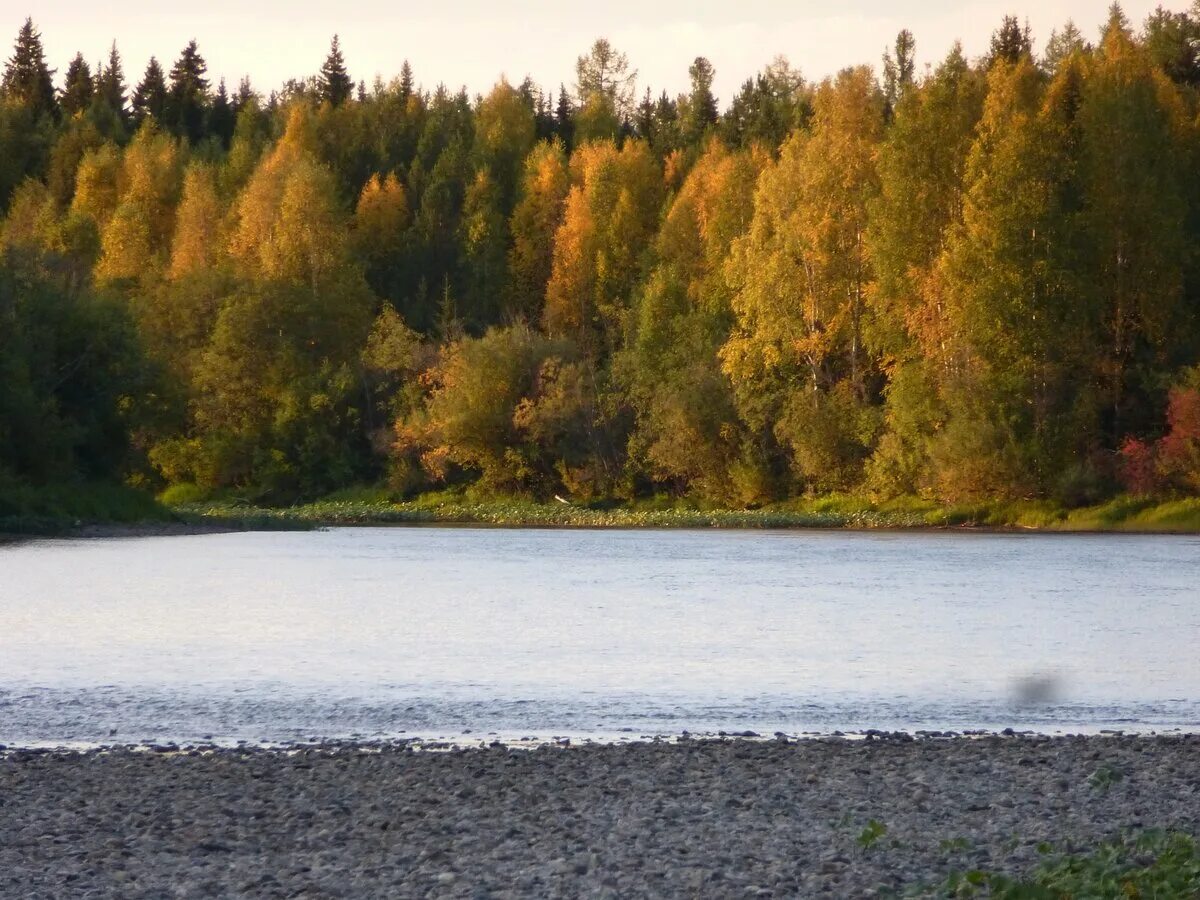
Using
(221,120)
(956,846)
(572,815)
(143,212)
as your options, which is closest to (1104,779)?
(956,846)

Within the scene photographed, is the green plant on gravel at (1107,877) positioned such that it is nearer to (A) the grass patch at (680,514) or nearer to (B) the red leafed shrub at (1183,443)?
(B) the red leafed shrub at (1183,443)

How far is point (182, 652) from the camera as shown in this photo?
23.9m

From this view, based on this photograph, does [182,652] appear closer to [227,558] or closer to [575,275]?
[227,558]

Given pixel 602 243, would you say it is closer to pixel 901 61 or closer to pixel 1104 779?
pixel 901 61

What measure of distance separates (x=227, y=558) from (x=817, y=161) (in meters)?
30.4

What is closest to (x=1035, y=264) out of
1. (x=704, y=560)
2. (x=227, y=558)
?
(x=704, y=560)

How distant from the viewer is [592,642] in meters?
25.5

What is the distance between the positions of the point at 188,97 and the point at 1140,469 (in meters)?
92.0

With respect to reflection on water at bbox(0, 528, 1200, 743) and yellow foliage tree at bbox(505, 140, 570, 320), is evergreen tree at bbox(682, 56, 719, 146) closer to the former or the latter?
yellow foliage tree at bbox(505, 140, 570, 320)

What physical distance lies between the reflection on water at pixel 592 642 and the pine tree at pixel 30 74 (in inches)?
3575

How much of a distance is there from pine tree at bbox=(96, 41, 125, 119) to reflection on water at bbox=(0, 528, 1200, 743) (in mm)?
93300

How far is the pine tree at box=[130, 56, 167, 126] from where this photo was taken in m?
129

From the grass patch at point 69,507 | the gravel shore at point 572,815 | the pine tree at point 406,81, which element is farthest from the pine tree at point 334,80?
the gravel shore at point 572,815

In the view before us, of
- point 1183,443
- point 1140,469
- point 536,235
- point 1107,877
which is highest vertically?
point 536,235
